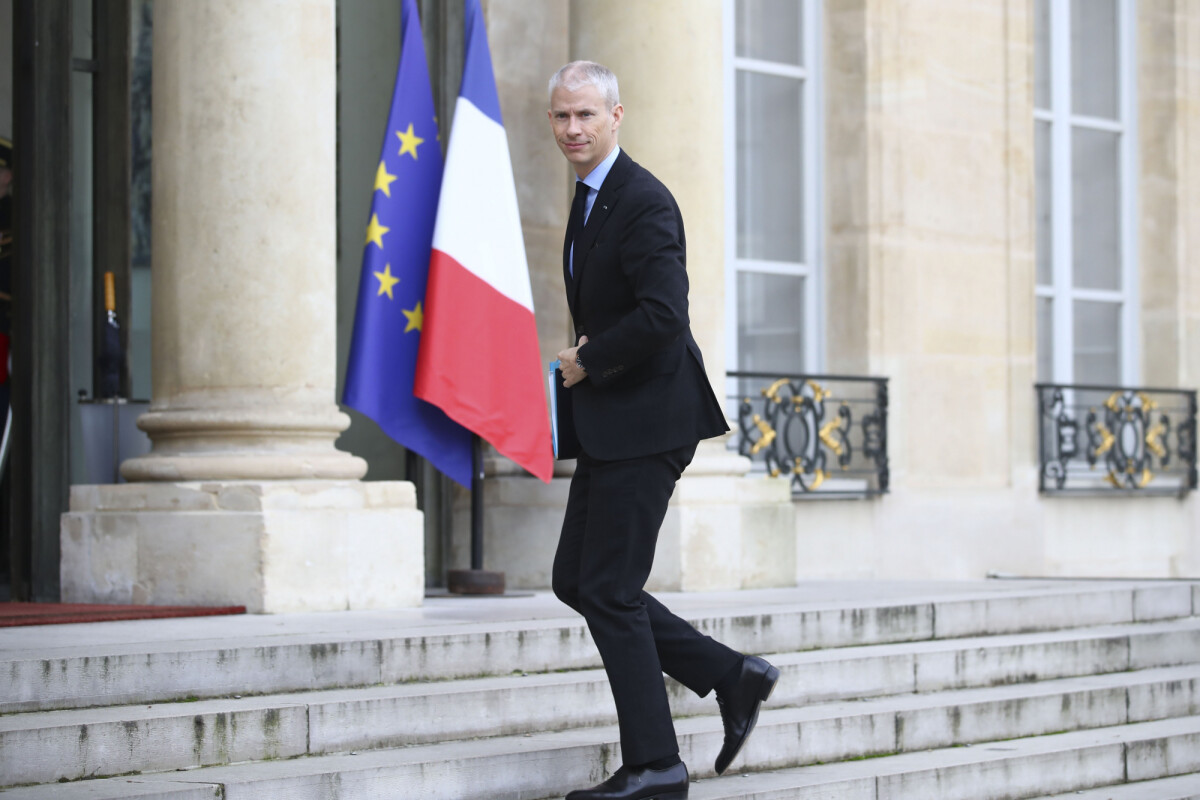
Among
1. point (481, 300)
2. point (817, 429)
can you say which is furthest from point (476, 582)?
point (817, 429)

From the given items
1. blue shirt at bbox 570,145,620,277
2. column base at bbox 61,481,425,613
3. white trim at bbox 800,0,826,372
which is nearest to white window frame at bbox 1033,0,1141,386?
white trim at bbox 800,0,826,372

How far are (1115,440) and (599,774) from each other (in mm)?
7628

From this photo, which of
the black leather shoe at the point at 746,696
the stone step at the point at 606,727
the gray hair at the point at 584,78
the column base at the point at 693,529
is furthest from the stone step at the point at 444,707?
the gray hair at the point at 584,78

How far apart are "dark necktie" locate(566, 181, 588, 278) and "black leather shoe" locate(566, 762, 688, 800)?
1210 mm

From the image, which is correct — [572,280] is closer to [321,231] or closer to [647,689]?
[647,689]

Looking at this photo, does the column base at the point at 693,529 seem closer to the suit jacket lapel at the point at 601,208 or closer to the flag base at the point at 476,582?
the flag base at the point at 476,582

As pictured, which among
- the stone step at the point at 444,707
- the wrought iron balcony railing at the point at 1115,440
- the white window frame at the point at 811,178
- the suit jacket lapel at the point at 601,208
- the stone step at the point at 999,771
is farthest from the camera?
the wrought iron balcony railing at the point at 1115,440

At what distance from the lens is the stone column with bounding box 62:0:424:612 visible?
6.67 metres

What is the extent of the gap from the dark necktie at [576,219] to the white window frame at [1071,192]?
795 centimetres

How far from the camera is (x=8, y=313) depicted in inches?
309

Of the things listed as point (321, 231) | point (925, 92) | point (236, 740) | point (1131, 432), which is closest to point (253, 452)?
point (321, 231)

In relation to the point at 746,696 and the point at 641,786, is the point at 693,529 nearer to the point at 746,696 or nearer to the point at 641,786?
the point at 746,696

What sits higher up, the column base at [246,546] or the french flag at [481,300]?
the french flag at [481,300]

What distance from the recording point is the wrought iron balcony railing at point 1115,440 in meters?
11.1
